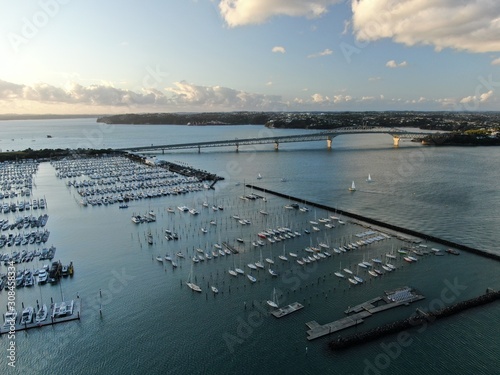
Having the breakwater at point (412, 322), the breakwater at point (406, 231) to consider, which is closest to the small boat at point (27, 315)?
the breakwater at point (412, 322)

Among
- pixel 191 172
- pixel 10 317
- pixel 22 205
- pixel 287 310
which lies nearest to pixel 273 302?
pixel 287 310

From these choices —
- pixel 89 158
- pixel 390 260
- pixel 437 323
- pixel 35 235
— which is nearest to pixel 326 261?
pixel 390 260

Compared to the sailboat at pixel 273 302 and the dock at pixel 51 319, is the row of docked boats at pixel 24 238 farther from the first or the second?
the sailboat at pixel 273 302

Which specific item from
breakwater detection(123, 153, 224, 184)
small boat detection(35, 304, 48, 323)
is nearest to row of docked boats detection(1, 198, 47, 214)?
breakwater detection(123, 153, 224, 184)

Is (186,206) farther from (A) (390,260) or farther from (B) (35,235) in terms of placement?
(A) (390,260)

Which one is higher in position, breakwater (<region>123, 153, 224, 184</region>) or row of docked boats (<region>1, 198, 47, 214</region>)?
row of docked boats (<region>1, 198, 47, 214</region>)

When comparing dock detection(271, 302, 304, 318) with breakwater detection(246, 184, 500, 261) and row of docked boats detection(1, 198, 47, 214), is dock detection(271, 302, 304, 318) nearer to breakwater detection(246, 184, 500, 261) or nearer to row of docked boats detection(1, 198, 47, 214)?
breakwater detection(246, 184, 500, 261)
